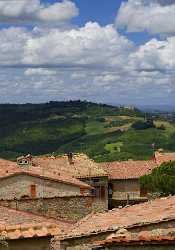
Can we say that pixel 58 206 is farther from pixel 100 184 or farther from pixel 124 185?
pixel 124 185

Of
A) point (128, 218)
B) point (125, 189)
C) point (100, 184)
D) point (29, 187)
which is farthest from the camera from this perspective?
point (125, 189)

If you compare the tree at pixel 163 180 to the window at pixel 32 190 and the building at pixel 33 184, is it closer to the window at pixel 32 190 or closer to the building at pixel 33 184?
the building at pixel 33 184

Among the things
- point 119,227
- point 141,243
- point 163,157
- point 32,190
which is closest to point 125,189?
point 163,157

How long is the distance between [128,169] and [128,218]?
4565 centimetres

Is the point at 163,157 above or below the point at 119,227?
above

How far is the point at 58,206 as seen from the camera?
37.8 meters

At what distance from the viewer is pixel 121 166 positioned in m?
67.5

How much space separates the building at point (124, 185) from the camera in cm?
6372

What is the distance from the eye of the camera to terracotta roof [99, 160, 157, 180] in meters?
64.8

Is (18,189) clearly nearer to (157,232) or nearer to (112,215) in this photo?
(112,215)

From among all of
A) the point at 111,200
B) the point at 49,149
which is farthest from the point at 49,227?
the point at 49,149

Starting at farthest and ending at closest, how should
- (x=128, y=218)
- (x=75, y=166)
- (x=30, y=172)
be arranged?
(x=75, y=166)
(x=30, y=172)
(x=128, y=218)

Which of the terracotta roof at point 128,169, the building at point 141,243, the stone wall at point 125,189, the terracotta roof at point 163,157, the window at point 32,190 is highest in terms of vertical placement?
the terracotta roof at point 163,157


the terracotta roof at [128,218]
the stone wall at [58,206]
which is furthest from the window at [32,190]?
the terracotta roof at [128,218]
